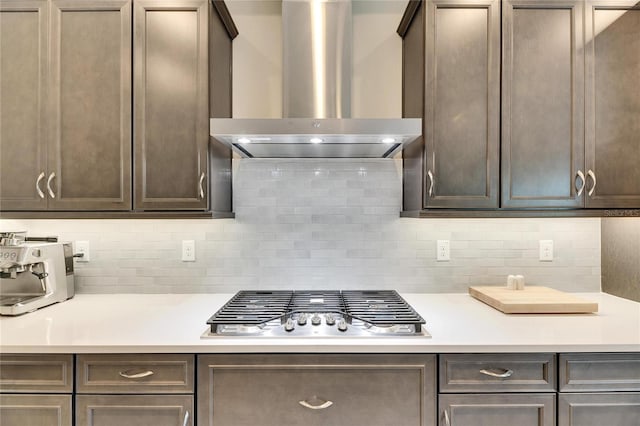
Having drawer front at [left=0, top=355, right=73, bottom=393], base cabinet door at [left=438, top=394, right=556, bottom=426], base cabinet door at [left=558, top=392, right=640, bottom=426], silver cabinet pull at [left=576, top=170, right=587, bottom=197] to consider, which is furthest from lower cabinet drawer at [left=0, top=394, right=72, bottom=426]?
silver cabinet pull at [left=576, top=170, right=587, bottom=197]

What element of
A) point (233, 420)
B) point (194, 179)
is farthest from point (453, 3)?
point (233, 420)

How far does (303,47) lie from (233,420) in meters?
1.70

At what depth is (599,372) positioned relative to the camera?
1328 mm

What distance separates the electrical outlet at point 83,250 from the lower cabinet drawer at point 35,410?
84cm

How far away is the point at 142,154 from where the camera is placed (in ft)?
5.50

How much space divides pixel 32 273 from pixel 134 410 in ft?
3.16

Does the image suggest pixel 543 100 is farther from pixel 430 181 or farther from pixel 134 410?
Answer: pixel 134 410

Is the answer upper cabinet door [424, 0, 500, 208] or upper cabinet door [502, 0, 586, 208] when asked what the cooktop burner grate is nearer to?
upper cabinet door [424, 0, 500, 208]

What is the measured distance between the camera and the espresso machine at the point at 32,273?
1.63m

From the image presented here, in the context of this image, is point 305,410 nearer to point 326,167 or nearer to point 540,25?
point 326,167

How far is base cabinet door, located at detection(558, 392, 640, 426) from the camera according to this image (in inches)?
52.0

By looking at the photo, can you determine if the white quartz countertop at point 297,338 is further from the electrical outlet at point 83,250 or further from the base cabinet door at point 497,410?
the electrical outlet at point 83,250

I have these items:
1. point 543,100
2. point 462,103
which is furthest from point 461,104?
point 543,100

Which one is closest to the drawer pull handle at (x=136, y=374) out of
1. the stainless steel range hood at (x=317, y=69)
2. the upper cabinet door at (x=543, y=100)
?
the stainless steel range hood at (x=317, y=69)
